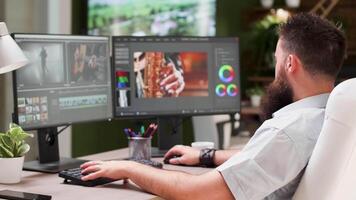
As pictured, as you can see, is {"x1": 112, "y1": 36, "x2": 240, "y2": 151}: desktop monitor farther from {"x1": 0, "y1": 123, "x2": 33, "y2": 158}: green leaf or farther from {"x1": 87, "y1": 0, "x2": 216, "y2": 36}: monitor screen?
{"x1": 87, "y1": 0, "x2": 216, "y2": 36}: monitor screen

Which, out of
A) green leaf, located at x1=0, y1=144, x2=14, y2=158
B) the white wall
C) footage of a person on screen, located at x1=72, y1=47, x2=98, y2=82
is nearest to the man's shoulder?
green leaf, located at x1=0, y1=144, x2=14, y2=158

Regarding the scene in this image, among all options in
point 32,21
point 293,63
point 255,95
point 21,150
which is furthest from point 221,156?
point 255,95

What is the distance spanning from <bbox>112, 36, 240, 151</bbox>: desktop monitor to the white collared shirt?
3.47 ft

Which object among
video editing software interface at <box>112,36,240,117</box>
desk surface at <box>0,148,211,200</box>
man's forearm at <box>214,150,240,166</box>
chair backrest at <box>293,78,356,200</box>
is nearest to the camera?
chair backrest at <box>293,78,356,200</box>

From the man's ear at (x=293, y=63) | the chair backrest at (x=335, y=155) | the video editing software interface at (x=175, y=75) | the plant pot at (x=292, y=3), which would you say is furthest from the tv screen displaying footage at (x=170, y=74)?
the plant pot at (x=292, y=3)

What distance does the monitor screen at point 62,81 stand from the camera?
8.01 feet

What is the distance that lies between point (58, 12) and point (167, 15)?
129cm

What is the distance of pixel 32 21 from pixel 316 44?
2071 millimetres

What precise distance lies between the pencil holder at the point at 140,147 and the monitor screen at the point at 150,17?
6.06 ft

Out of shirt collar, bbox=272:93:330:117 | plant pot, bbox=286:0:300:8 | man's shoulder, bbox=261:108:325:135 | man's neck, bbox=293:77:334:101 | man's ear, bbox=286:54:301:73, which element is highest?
plant pot, bbox=286:0:300:8

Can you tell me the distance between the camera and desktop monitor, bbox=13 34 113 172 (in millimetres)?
2445

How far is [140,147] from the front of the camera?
2.63 metres

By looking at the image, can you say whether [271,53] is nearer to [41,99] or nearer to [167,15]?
[167,15]

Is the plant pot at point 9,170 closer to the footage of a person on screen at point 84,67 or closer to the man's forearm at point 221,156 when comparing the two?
the footage of a person on screen at point 84,67
